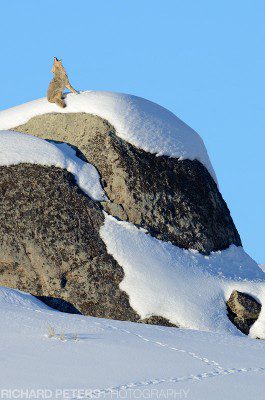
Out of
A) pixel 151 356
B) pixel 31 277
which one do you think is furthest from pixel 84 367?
pixel 31 277

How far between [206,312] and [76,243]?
2.80m

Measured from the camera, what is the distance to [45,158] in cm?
1789

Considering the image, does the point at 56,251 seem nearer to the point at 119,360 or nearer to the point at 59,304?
the point at 59,304

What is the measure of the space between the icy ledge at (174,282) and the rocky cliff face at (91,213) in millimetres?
199

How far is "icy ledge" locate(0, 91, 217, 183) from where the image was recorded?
1898cm

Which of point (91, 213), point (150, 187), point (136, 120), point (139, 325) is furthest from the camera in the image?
point (136, 120)

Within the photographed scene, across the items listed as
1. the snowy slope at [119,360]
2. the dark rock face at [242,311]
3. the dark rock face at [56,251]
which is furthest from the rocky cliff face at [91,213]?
the snowy slope at [119,360]

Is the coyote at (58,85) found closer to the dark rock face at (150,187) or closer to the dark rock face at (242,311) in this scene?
the dark rock face at (150,187)

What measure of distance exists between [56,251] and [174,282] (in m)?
2.33

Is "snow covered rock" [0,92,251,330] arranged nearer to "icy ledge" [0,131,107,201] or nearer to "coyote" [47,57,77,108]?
"icy ledge" [0,131,107,201]

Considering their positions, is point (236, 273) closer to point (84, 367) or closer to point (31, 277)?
point (31, 277)

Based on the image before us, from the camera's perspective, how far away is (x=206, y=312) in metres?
16.9

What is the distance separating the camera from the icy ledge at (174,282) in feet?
54.6

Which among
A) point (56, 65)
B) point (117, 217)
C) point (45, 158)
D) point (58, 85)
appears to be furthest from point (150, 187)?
point (56, 65)
